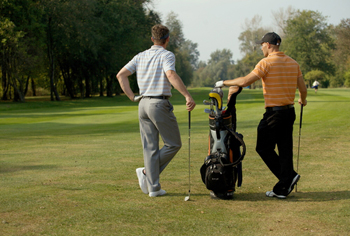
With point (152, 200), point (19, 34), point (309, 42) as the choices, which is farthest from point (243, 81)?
point (309, 42)

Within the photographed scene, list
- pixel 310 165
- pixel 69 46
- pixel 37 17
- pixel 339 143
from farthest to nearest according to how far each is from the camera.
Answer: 1. pixel 69 46
2. pixel 37 17
3. pixel 339 143
4. pixel 310 165

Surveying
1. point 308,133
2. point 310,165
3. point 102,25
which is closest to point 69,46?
point 102,25

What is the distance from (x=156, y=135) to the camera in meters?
5.73

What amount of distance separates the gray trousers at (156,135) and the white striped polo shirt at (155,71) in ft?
0.44

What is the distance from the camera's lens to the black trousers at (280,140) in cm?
556

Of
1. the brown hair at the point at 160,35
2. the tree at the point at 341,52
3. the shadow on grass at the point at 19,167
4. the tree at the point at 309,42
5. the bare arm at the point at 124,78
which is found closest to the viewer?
the brown hair at the point at 160,35

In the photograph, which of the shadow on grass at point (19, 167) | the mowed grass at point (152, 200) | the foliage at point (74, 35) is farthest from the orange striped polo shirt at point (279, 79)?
the foliage at point (74, 35)

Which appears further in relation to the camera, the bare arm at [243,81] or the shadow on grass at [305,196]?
the shadow on grass at [305,196]

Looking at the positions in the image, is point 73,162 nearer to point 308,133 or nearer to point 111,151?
point 111,151

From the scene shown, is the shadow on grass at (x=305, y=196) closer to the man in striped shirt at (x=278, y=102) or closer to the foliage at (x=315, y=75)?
the man in striped shirt at (x=278, y=102)

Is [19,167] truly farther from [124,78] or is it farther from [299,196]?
[299,196]

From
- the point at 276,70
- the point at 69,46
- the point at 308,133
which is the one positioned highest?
the point at 69,46

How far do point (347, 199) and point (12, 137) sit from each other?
1164 centimetres

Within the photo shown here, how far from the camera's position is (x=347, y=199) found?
5.48 meters
